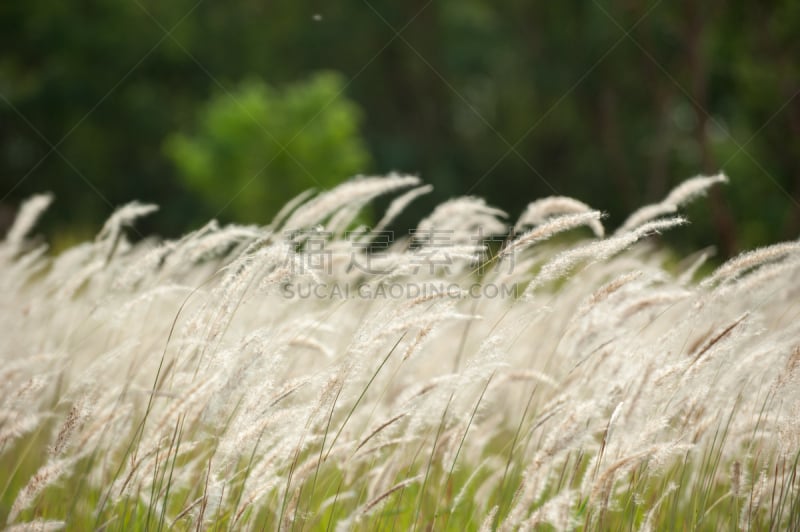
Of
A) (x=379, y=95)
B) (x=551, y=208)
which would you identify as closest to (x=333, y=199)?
(x=551, y=208)

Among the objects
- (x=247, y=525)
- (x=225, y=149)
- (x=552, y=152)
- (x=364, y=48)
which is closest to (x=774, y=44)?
(x=225, y=149)

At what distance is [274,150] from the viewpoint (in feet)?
43.8

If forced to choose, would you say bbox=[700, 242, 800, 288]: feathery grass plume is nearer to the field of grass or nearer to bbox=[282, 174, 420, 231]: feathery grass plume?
the field of grass

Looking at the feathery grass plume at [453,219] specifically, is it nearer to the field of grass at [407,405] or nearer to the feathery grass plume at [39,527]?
the field of grass at [407,405]

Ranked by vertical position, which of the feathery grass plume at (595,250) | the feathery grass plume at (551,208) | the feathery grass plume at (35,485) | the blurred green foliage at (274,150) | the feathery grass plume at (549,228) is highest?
the blurred green foliage at (274,150)

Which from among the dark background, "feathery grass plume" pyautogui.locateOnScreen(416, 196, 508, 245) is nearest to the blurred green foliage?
the dark background

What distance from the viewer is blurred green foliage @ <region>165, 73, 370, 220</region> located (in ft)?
43.3

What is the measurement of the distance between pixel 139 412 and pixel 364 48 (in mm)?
21425

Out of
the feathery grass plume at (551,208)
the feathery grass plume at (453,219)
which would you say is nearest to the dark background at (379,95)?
the feathery grass plume at (453,219)

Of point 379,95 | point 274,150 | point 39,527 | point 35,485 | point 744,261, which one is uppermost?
point 379,95

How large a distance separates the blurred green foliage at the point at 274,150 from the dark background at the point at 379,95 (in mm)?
942

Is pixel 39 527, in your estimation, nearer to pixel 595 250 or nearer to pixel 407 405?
pixel 407 405

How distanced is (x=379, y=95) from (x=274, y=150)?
10.6 meters

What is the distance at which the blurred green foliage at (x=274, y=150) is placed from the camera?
13.2 metres
